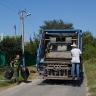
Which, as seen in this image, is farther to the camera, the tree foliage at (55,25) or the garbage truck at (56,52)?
the tree foliage at (55,25)

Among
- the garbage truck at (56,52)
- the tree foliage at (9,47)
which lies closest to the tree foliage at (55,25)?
the tree foliage at (9,47)

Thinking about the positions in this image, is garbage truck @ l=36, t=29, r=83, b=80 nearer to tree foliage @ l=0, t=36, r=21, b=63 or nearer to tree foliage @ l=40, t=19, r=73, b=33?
tree foliage @ l=0, t=36, r=21, b=63

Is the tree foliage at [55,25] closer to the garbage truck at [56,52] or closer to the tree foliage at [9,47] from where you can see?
Answer: the tree foliage at [9,47]

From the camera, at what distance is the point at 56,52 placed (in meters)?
15.8

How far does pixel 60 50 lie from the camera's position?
52.1 feet

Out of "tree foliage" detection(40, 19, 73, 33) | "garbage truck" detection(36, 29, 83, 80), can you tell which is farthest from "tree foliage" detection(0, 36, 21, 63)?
"tree foliage" detection(40, 19, 73, 33)

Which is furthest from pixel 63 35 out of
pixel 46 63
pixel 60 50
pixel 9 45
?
pixel 9 45

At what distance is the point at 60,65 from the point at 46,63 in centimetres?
78

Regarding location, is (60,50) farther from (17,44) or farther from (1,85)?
(17,44)

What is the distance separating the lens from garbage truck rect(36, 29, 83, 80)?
1414 cm

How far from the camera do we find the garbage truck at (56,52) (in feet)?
46.4

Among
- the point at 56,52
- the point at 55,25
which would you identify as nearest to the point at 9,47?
the point at 56,52

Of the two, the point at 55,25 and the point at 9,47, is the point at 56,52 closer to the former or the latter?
the point at 9,47

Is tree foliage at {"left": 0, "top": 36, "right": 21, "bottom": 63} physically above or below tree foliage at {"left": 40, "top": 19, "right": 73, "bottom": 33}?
below
